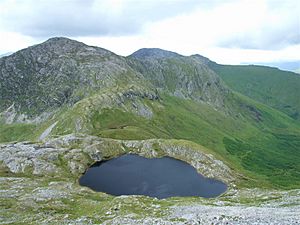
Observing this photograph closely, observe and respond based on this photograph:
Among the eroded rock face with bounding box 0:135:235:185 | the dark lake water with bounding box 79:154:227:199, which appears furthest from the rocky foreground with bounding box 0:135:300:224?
the dark lake water with bounding box 79:154:227:199

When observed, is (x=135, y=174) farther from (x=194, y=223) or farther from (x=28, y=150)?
(x=194, y=223)

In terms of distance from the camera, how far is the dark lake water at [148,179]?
134500mm

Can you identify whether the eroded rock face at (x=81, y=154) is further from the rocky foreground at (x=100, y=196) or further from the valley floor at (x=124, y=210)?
the valley floor at (x=124, y=210)

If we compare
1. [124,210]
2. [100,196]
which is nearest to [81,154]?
[100,196]

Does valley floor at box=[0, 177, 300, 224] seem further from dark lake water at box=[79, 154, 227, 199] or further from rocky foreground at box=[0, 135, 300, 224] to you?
dark lake water at box=[79, 154, 227, 199]

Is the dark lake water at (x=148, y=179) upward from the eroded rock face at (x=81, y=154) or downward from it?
downward

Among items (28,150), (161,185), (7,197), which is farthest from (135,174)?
(7,197)

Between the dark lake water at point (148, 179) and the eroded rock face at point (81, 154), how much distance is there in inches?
174

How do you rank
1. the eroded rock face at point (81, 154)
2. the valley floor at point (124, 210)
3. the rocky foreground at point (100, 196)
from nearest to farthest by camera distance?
the valley floor at point (124, 210), the rocky foreground at point (100, 196), the eroded rock face at point (81, 154)

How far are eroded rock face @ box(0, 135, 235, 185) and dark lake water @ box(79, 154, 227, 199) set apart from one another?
4.42 metres

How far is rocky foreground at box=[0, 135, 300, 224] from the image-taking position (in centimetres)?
6988

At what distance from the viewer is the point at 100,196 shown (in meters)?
111

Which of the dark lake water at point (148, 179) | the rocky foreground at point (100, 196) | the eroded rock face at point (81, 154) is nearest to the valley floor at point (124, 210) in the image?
the rocky foreground at point (100, 196)

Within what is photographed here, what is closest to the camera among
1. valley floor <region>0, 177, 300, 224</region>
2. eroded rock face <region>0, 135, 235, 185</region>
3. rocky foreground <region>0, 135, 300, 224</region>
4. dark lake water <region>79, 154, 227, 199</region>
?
valley floor <region>0, 177, 300, 224</region>
